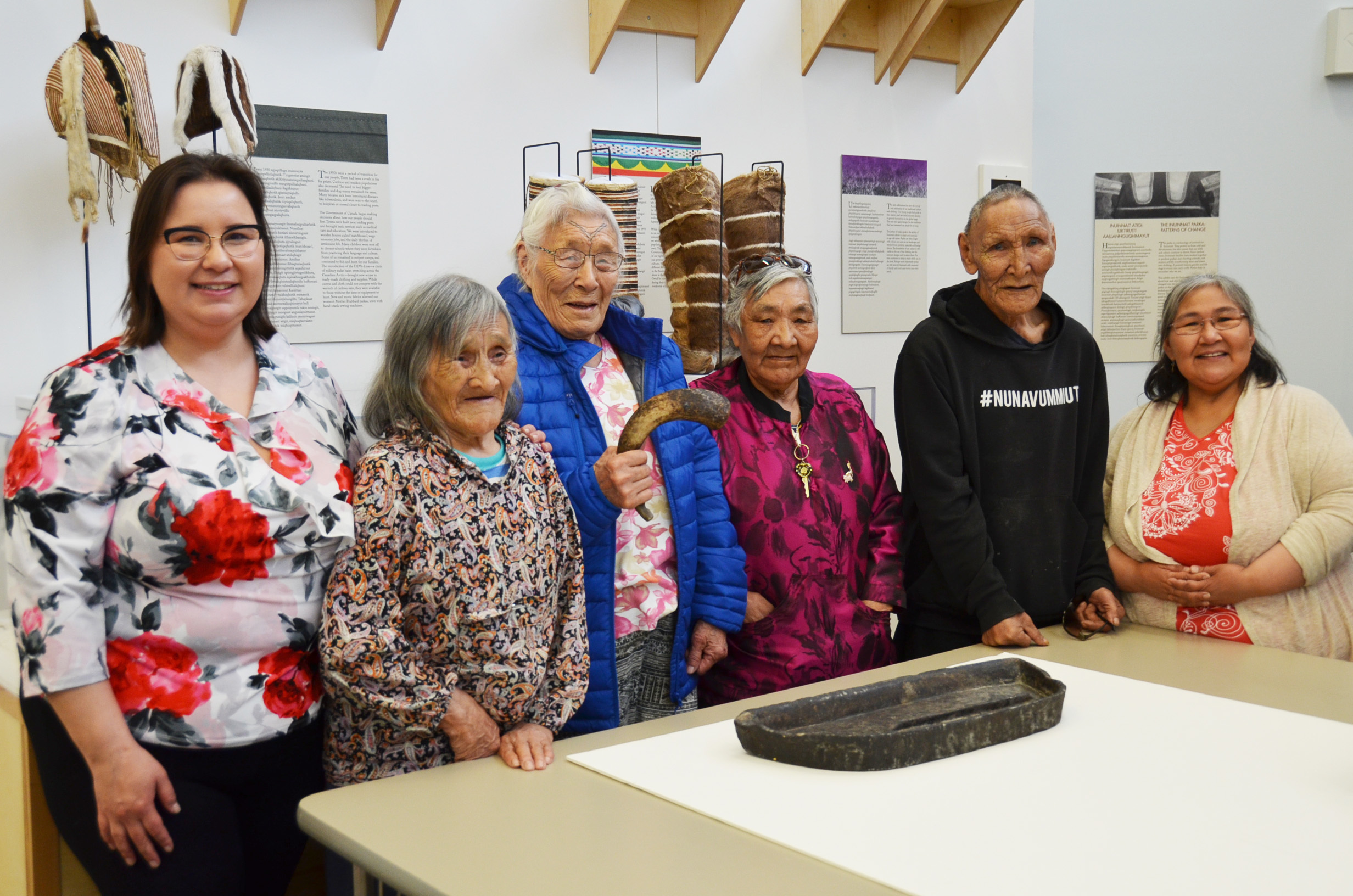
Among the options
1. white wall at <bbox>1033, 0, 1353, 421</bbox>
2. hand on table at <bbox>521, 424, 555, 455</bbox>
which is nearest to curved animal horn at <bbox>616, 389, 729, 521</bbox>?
hand on table at <bbox>521, 424, 555, 455</bbox>

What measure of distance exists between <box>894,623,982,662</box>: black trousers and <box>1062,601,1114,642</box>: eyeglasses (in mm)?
186

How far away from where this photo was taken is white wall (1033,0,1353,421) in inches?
181

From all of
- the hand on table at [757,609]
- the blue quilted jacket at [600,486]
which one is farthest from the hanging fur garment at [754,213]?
the hand on table at [757,609]

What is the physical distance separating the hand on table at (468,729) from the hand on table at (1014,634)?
3.40ft

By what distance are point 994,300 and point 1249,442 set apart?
0.59 metres

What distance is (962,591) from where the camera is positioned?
2264 millimetres

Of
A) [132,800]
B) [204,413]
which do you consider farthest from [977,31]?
[132,800]

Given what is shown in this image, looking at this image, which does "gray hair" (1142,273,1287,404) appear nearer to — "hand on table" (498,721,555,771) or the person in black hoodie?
the person in black hoodie

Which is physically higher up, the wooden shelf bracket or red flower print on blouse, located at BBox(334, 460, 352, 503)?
the wooden shelf bracket

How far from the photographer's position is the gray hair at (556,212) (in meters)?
2.10

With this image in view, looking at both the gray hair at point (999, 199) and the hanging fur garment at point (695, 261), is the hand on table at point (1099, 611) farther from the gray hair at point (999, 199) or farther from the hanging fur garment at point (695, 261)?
the hanging fur garment at point (695, 261)

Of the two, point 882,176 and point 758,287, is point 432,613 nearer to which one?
point 758,287

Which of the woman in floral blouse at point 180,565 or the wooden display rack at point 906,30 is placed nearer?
the woman in floral blouse at point 180,565

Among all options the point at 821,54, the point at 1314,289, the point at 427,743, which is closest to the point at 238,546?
the point at 427,743
